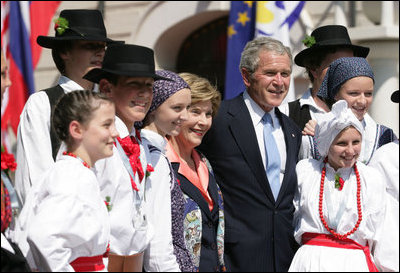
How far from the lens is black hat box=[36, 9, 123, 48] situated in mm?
4129

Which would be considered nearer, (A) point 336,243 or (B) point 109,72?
(B) point 109,72

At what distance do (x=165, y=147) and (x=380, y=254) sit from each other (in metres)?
1.18

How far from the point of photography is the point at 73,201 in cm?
310

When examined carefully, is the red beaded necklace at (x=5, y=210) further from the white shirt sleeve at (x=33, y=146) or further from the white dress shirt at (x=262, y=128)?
the white dress shirt at (x=262, y=128)

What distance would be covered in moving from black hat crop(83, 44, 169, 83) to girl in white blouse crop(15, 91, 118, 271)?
36 cm

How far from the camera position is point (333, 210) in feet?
13.5

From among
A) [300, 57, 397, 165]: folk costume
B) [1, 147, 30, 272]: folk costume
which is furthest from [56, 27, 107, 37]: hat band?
[300, 57, 397, 165]: folk costume

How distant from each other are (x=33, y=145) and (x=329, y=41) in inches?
83.1

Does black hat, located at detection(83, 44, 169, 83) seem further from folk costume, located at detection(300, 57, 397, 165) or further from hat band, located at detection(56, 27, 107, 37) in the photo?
folk costume, located at detection(300, 57, 397, 165)

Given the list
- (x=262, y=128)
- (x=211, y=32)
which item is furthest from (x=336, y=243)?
(x=211, y=32)

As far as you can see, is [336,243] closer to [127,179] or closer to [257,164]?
[257,164]

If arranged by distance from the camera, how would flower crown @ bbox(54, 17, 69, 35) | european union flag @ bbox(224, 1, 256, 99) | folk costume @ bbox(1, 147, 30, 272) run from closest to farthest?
folk costume @ bbox(1, 147, 30, 272)
flower crown @ bbox(54, 17, 69, 35)
european union flag @ bbox(224, 1, 256, 99)

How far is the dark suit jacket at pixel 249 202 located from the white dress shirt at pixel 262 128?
4 cm

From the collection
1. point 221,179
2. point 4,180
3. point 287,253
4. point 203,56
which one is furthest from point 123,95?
point 203,56
